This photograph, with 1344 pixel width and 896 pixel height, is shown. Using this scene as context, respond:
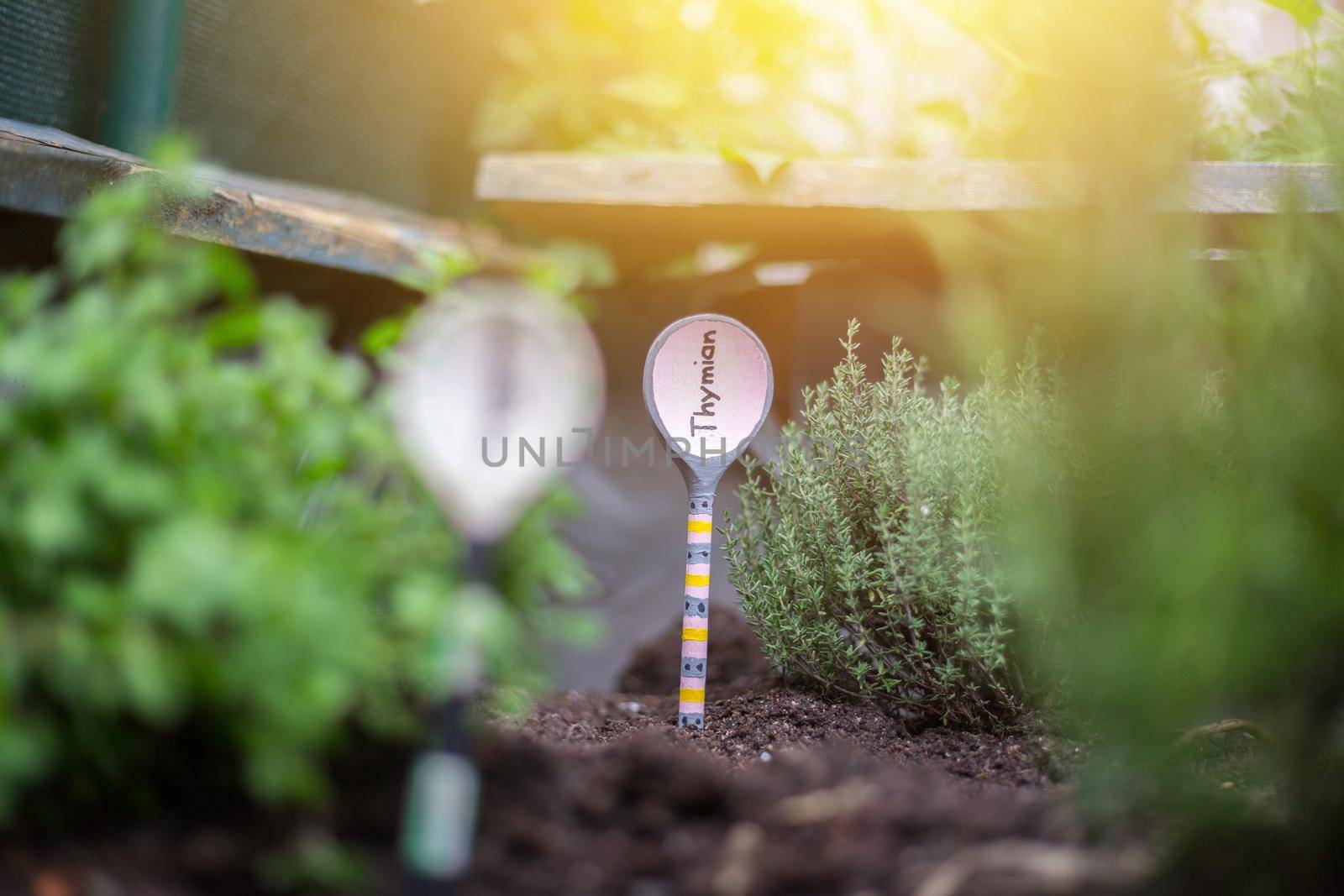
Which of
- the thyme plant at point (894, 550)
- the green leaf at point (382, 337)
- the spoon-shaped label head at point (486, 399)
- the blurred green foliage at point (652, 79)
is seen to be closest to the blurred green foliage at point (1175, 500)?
the spoon-shaped label head at point (486, 399)

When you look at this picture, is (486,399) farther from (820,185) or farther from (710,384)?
(820,185)

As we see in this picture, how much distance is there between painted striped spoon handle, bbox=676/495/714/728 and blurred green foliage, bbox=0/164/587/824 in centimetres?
135

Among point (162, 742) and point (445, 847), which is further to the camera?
point (162, 742)

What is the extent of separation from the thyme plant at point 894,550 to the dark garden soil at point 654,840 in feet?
3.11

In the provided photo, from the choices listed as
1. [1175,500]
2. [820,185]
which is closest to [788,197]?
[820,185]

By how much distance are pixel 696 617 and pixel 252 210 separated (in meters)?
1.56

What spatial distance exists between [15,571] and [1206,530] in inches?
53.5

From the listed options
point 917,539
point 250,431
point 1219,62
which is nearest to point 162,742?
point 250,431

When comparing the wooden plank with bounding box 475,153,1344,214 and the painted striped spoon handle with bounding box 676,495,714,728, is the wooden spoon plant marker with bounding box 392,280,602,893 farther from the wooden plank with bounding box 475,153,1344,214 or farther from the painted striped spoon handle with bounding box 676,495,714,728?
the wooden plank with bounding box 475,153,1344,214

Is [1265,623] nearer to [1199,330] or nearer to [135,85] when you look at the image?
[1199,330]

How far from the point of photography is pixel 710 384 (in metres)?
2.93

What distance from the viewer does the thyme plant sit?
2.48 m

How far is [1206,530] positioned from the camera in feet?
3.66

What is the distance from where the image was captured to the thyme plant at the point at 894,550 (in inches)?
97.5
